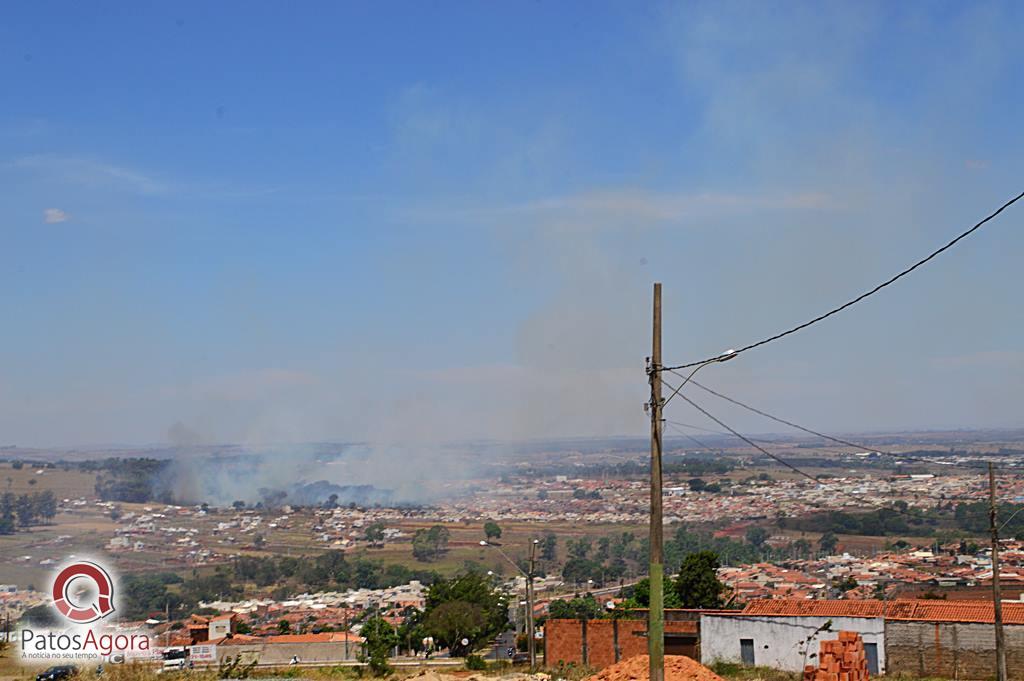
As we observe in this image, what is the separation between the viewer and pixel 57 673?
20.3 m

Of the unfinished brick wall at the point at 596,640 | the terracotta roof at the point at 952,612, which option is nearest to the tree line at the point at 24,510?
the unfinished brick wall at the point at 596,640

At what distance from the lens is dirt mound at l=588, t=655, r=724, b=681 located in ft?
63.4

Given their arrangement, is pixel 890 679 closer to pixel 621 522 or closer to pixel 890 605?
pixel 890 605

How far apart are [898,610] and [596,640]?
30.2 feet

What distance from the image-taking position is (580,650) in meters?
30.8

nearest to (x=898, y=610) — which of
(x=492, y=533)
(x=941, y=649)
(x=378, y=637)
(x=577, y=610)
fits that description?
(x=941, y=649)

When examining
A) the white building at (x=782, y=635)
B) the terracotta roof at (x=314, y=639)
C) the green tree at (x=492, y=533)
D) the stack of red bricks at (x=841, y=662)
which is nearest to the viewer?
the stack of red bricks at (x=841, y=662)

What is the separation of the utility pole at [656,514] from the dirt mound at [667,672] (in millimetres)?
5188

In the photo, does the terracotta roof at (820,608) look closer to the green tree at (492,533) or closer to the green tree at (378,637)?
the green tree at (378,637)

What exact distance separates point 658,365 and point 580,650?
60.1 ft

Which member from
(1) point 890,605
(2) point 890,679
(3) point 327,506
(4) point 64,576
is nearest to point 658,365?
(4) point 64,576

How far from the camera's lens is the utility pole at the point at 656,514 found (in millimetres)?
13852

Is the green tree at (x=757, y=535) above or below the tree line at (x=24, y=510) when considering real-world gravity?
below

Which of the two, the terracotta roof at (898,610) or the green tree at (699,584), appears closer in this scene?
the terracotta roof at (898,610)
